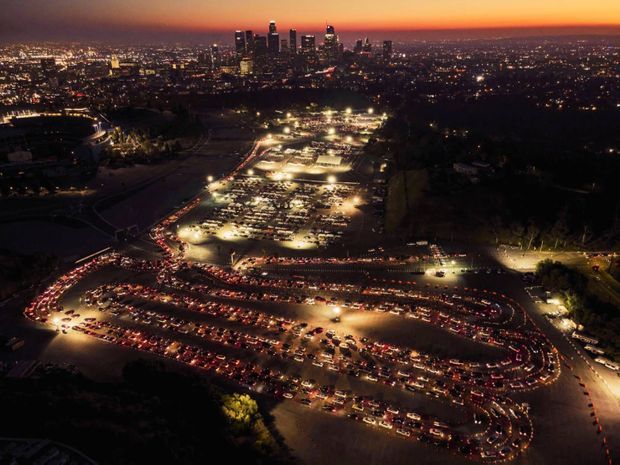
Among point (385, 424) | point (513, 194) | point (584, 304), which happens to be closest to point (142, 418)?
point (385, 424)

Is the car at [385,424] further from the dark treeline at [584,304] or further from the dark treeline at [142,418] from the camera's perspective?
the dark treeline at [584,304]

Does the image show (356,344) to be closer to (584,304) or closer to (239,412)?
(239,412)

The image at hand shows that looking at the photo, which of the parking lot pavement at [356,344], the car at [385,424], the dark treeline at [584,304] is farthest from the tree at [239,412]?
the dark treeline at [584,304]

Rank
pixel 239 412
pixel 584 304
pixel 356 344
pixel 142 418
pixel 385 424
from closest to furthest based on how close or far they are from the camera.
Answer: pixel 142 418 → pixel 239 412 → pixel 385 424 → pixel 356 344 → pixel 584 304

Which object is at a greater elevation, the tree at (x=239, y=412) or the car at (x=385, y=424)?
the tree at (x=239, y=412)

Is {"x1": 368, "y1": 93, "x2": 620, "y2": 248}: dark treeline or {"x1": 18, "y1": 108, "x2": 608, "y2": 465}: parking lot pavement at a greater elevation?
{"x1": 368, "y1": 93, "x2": 620, "y2": 248}: dark treeline

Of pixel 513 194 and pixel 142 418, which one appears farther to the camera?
pixel 513 194

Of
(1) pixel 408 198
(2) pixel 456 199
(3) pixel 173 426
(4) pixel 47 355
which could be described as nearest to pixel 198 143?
(1) pixel 408 198

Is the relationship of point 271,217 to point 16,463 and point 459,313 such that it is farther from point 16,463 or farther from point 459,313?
point 16,463

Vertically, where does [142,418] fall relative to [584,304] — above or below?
above

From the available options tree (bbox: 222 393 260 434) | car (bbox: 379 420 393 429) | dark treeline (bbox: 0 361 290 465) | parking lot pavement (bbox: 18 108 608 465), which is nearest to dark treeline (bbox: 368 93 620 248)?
parking lot pavement (bbox: 18 108 608 465)

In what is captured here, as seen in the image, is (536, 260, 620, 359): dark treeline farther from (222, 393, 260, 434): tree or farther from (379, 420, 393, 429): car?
(222, 393, 260, 434): tree
